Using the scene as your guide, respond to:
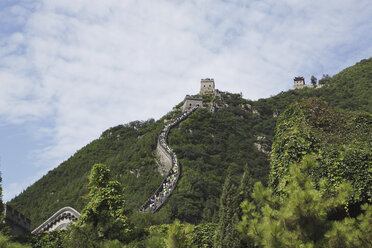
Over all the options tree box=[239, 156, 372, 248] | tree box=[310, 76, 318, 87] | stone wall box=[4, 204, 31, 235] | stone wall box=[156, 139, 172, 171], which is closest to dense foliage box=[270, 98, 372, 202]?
tree box=[239, 156, 372, 248]

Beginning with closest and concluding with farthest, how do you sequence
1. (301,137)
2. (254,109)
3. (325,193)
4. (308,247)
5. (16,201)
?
1. (308,247)
2. (325,193)
3. (301,137)
4. (16,201)
5. (254,109)

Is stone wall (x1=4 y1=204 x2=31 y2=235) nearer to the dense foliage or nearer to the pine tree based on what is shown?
the pine tree

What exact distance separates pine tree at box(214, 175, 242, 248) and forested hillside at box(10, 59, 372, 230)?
20117 mm

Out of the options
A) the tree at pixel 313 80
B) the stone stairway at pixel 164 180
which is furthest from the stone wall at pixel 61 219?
the tree at pixel 313 80

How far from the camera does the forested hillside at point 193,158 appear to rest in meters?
47.6

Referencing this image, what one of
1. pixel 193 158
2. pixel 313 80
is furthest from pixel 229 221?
pixel 313 80

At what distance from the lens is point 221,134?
7412 cm

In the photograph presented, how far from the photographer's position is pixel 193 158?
5894 cm

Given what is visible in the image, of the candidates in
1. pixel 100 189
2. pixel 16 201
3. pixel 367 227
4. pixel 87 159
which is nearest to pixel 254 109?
pixel 87 159

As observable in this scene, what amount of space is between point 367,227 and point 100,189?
12004 millimetres

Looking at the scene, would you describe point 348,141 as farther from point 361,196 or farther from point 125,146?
point 125,146

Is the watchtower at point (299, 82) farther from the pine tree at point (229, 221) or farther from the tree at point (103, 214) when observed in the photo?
the pine tree at point (229, 221)

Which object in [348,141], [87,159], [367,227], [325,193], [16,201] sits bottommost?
[367,227]

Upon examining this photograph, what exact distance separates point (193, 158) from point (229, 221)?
44.0 metres
